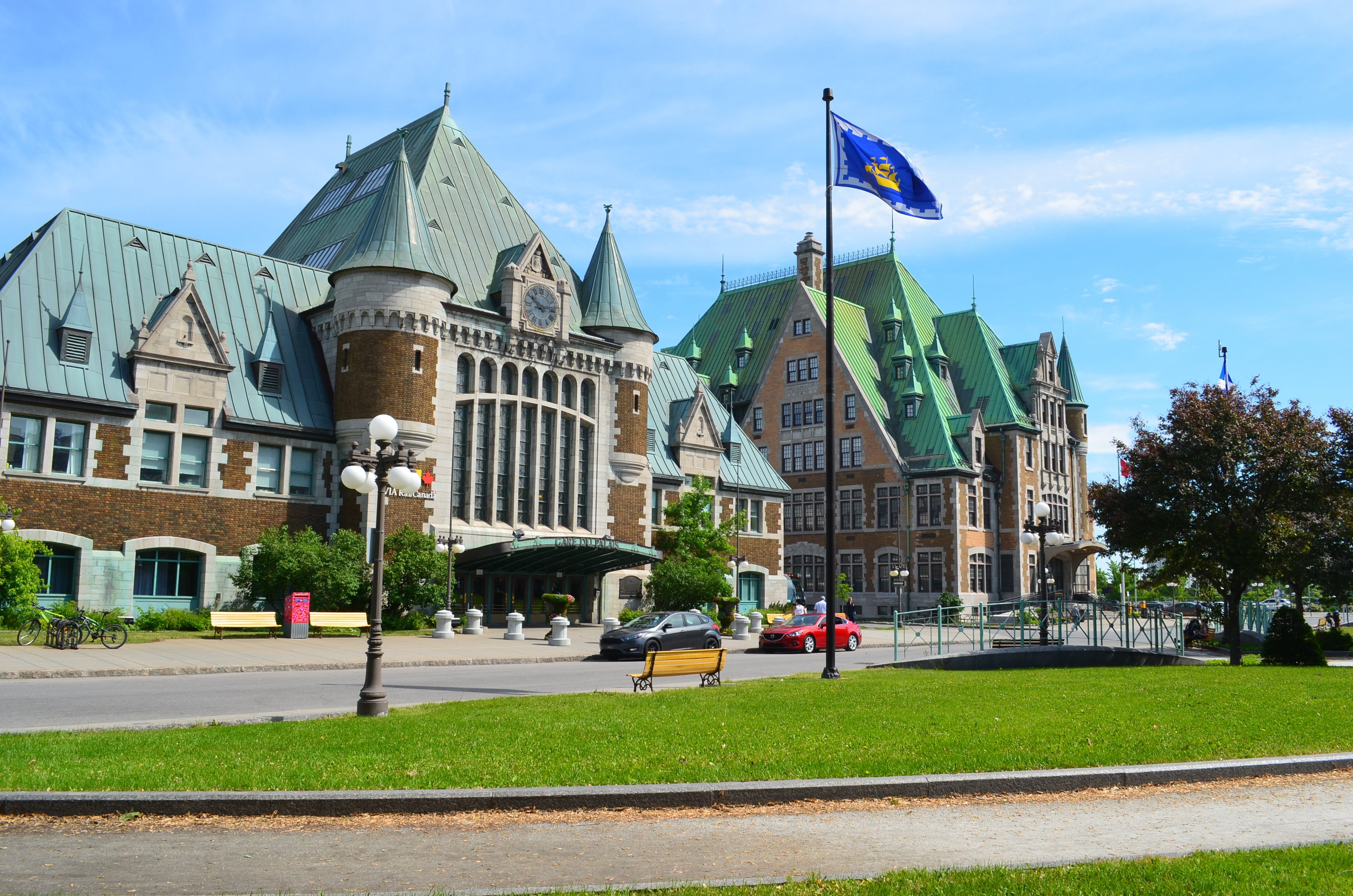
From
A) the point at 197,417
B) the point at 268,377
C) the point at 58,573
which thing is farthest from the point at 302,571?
the point at 268,377

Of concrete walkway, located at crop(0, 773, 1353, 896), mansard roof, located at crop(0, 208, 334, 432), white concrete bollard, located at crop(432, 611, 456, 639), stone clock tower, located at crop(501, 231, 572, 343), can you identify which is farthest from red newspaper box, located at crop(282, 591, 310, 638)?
concrete walkway, located at crop(0, 773, 1353, 896)

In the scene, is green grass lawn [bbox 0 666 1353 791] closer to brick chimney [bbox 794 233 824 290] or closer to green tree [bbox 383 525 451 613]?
green tree [bbox 383 525 451 613]

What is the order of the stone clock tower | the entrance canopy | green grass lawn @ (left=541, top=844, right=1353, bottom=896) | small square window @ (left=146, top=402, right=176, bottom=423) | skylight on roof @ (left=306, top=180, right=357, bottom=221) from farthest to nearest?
skylight on roof @ (left=306, top=180, right=357, bottom=221)
the stone clock tower
the entrance canopy
small square window @ (left=146, top=402, right=176, bottom=423)
green grass lawn @ (left=541, top=844, right=1353, bottom=896)

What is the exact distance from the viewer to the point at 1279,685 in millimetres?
17938

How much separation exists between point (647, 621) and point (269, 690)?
43.3 feet

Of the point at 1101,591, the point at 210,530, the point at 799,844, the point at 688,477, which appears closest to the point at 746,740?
the point at 799,844

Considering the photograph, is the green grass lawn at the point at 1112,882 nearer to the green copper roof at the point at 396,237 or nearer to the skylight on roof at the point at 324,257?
the green copper roof at the point at 396,237

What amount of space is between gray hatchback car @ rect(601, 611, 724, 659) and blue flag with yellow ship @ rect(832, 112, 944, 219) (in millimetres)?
12846

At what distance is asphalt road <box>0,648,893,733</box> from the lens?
1410cm

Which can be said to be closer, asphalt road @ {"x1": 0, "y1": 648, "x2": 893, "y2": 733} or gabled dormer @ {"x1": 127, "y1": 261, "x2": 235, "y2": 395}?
asphalt road @ {"x1": 0, "y1": 648, "x2": 893, "y2": 733}

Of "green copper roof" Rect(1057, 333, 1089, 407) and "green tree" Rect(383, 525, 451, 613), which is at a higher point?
"green copper roof" Rect(1057, 333, 1089, 407)

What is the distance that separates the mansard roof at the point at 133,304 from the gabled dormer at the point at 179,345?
434mm

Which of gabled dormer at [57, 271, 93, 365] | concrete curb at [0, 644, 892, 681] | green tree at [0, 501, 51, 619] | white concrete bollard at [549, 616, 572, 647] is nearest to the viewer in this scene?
concrete curb at [0, 644, 892, 681]

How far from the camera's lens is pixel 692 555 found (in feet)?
156
